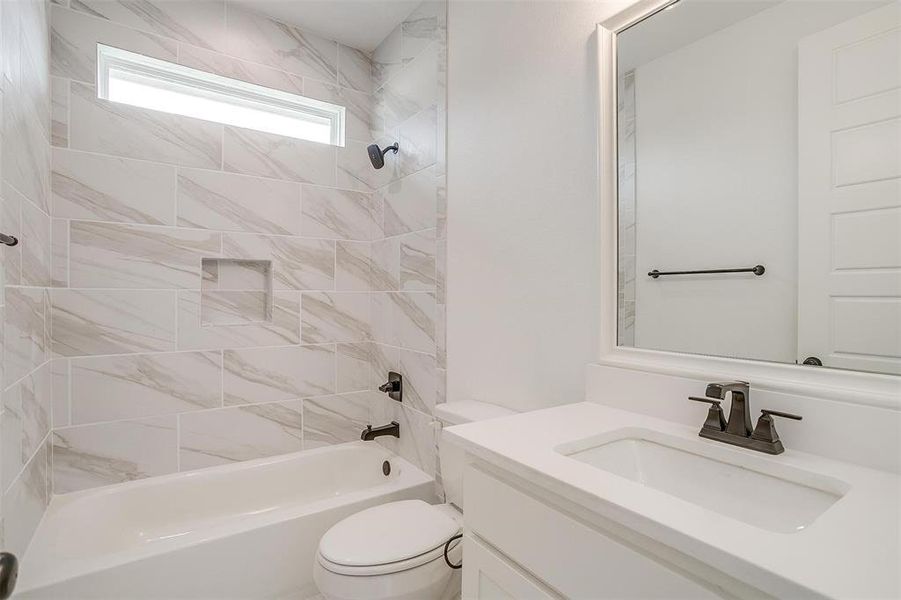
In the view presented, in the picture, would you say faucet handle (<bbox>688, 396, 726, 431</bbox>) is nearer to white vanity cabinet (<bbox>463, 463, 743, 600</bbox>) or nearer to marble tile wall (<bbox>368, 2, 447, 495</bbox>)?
white vanity cabinet (<bbox>463, 463, 743, 600</bbox>)

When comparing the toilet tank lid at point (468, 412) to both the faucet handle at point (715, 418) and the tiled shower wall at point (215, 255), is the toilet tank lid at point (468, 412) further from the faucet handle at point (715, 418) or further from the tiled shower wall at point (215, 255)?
the faucet handle at point (715, 418)

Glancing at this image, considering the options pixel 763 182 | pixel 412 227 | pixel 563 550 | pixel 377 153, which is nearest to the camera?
pixel 563 550

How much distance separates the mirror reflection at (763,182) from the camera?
0.84 meters

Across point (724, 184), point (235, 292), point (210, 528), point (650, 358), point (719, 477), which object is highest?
point (724, 184)

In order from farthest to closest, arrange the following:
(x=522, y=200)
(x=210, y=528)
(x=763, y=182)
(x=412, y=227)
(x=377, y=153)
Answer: (x=377, y=153) < (x=412, y=227) < (x=210, y=528) < (x=522, y=200) < (x=763, y=182)

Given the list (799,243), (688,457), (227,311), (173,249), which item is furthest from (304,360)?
(799,243)

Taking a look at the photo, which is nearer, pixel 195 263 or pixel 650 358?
pixel 650 358

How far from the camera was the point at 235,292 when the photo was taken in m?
2.27

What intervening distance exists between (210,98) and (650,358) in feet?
7.87

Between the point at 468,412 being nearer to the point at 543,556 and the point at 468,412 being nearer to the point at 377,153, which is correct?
the point at 543,556

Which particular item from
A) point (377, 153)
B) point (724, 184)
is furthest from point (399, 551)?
point (377, 153)

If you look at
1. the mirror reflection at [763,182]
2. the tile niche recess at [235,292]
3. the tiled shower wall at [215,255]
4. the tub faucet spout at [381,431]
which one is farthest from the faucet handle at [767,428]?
the tile niche recess at [235,292]

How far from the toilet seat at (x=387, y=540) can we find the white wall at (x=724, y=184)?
3.00 ft

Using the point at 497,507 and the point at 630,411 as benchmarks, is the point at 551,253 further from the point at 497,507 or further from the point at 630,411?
the point at 497,507
